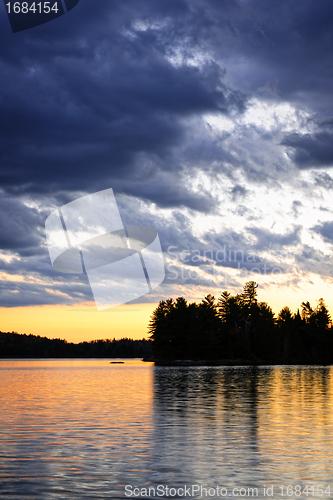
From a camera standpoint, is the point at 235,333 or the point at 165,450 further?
the point at 235,333

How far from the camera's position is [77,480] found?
13.8m

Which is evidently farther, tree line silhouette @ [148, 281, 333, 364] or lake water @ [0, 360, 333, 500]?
tree line silhouette @ [148, 281, 333, 364]

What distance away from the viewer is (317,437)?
20953 mm

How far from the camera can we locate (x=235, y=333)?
164625 millimetres

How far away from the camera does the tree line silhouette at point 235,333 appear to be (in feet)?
530

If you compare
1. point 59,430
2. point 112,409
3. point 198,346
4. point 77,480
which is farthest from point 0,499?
point 198,346

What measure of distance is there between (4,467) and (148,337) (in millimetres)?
162373

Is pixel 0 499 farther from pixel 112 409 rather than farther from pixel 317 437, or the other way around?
pixel 112 409

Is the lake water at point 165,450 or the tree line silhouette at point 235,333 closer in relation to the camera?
the lake water at point 165,450

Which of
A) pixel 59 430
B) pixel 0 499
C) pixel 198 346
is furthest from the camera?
pixel 198 346

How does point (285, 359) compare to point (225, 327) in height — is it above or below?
below

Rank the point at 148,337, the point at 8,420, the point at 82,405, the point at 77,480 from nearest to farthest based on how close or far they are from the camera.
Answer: the point at 77,480
the point at 8,420
the point at 82,405
the point at 148,337

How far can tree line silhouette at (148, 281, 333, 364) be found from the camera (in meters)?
162

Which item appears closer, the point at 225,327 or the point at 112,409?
the point at 112,409
